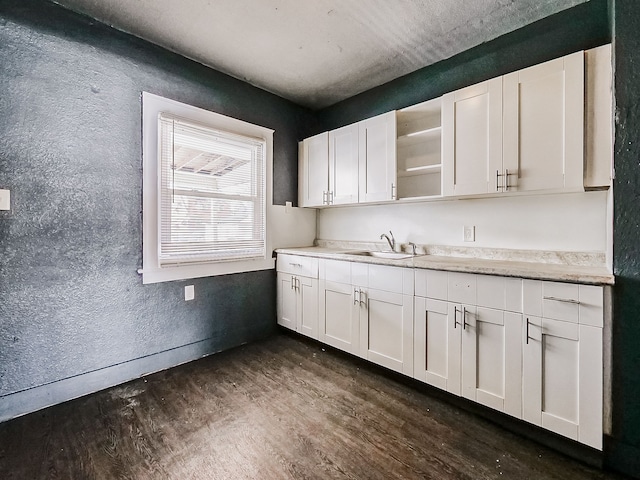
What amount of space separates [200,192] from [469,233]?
7.72 feet

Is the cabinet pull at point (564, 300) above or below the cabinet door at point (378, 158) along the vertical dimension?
below

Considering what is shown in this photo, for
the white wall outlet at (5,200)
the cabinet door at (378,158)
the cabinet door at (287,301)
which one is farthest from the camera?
the cabinet door at (287,301)

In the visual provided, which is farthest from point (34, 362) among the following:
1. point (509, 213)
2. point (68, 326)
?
point (509, 213)

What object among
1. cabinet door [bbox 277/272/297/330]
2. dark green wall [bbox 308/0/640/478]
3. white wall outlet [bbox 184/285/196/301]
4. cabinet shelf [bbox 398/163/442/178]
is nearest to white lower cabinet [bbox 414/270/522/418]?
dark green wall [bbox 308/0/640/478]

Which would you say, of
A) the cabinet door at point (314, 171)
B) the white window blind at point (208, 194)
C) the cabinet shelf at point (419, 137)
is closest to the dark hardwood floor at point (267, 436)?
the white window blind at point (208, 194)

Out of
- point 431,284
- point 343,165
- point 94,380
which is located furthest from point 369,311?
point 94,380

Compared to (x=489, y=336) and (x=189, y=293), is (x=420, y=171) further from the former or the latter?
(x=189, y=293)

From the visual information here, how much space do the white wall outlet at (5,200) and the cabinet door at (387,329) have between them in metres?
2.44

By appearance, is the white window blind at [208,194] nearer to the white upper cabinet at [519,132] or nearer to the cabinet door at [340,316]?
the cabinet door at [340,316]

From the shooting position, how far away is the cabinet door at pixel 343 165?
2.92 metres

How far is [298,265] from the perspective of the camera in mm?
3020

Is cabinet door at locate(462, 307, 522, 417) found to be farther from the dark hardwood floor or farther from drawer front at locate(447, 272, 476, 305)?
the dark hardwood floor

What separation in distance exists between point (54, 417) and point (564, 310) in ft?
9.99

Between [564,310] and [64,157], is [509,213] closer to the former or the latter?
[564,310]
